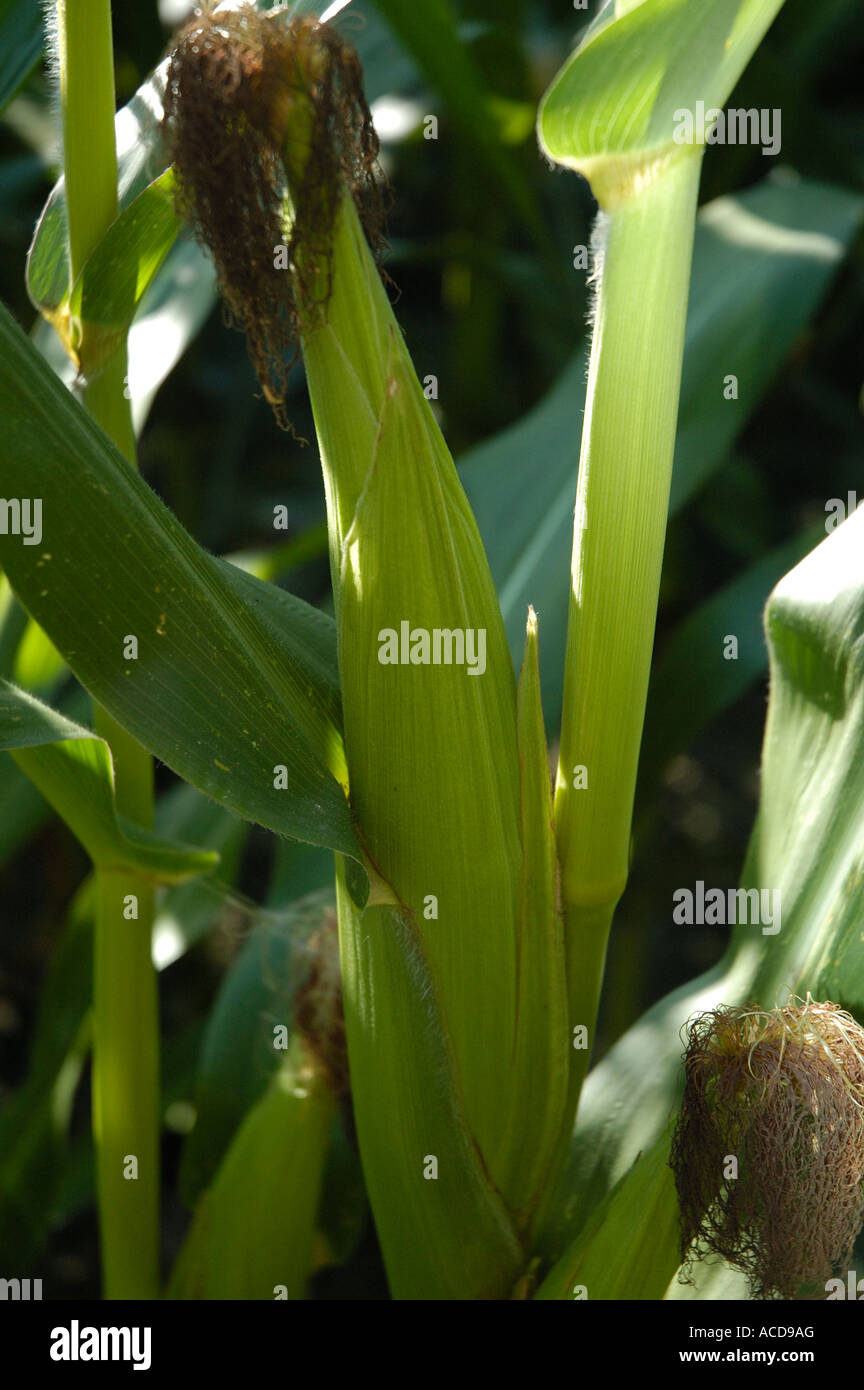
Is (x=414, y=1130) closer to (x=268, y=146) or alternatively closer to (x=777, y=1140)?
(x=777, y=1140)

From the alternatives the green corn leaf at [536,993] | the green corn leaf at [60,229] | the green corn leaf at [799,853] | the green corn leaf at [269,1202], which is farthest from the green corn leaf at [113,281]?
the green corn leaf at [269,1202]

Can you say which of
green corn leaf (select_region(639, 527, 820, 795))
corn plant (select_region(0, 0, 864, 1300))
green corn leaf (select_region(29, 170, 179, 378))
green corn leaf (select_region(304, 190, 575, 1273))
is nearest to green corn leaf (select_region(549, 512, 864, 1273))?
corn plant (select_region(0, 0, 864, 1300))

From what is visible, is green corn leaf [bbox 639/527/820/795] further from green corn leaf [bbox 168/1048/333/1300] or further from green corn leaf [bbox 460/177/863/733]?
green corn leaf [bbox 168/1048/333/1300]

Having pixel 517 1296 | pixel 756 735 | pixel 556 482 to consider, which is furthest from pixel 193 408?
pixel 517 1296

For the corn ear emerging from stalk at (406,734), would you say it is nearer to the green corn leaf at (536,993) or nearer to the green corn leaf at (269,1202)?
Result: the green corn leaf at (536,993)

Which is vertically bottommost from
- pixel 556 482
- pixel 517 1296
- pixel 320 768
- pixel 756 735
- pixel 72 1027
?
pixel 517 1296

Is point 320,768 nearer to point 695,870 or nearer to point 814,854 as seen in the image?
point 814,854
